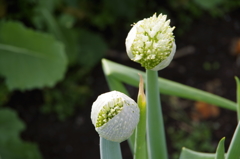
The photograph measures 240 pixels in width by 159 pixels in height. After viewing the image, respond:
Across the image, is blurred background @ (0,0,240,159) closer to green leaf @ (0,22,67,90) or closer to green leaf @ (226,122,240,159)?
green leaf @ (0,22,67,90)

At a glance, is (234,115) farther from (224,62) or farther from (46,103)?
(46,103)

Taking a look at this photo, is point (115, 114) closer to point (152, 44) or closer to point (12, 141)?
point (152, 44)

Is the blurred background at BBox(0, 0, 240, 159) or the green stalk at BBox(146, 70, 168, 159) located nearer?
the green stalk at BBox(146, 70, 168, 159)

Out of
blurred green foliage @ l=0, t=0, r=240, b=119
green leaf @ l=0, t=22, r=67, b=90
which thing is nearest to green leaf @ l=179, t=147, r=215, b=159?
green leaf @ l=0, t=22, r=67, b=90

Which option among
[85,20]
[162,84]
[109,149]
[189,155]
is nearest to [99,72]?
[85,20]

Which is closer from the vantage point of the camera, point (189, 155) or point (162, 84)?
point (189, 155)

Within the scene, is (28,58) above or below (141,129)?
below

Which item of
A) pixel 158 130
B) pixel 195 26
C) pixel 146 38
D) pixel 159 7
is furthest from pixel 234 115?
pixel 146 38
